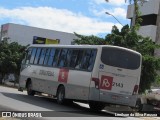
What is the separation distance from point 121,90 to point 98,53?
1990 mm

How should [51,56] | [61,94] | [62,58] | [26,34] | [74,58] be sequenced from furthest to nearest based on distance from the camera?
[26,34]
[51,56]
[62,58]
[61,94]
[74,58]

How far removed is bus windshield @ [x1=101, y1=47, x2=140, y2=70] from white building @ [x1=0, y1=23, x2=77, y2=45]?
60137mm

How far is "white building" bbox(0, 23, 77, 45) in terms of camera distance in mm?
82812

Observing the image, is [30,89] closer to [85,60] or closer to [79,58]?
[79,58]

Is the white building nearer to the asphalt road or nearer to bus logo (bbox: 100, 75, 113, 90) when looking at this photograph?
the asphalt road

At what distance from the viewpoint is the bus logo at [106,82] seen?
20422 millimetres

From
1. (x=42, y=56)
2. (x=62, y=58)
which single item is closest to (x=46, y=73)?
(x=42, y=56)

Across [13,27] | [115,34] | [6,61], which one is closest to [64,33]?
[13,27]

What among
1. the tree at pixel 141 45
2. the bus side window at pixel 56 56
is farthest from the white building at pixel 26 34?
the bus side window at pixel 56 56

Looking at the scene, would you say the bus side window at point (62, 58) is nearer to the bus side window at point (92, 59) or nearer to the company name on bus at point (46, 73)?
the company name on bus at point (46, 73)

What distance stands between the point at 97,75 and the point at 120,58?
1424mm

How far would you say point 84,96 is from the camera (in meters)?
20.8

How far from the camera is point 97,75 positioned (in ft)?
66.7

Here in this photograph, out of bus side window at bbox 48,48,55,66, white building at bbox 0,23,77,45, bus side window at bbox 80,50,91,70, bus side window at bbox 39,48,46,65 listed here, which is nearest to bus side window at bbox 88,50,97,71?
bus side window at bbox 80,50,91,70
